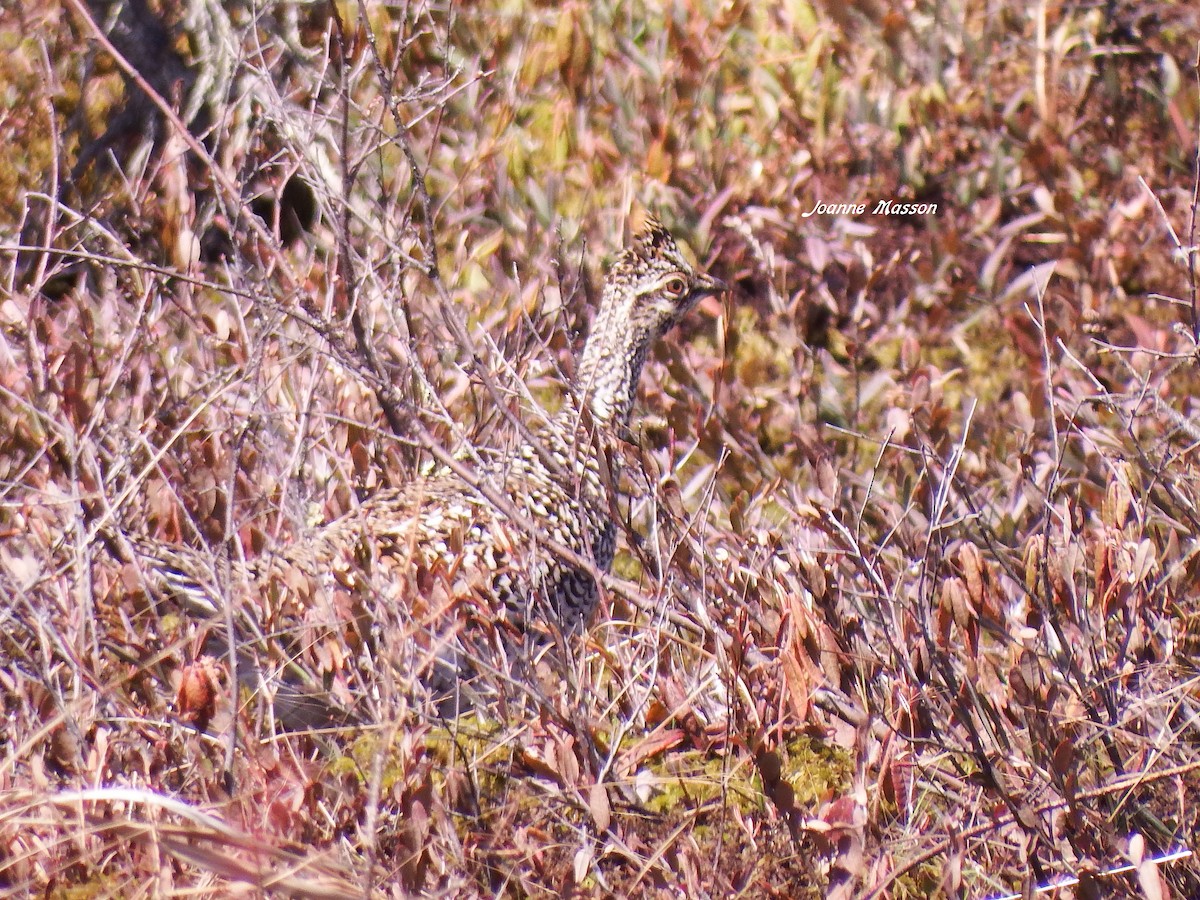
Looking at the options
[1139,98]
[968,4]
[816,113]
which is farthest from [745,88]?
[1139,98]

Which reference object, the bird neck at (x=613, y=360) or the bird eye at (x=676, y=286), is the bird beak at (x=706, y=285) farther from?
the bird neck at (x=613, y=360)

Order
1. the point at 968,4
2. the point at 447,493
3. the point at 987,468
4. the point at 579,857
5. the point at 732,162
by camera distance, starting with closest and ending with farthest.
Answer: the point at 579,857, the point at 447,493, the point at 987,468, the point at 732,162, the point at 968,4

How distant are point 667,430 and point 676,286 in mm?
780

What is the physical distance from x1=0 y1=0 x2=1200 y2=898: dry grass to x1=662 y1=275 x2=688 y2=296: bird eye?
0.41 m

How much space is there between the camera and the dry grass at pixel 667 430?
297 centimetres

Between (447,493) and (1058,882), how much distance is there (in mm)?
2388

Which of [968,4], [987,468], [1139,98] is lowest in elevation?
[987,468]

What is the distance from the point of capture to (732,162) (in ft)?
22.9

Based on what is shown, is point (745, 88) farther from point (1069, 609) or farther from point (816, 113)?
point (1069, 609)

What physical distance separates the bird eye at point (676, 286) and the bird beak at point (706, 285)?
4 cm
